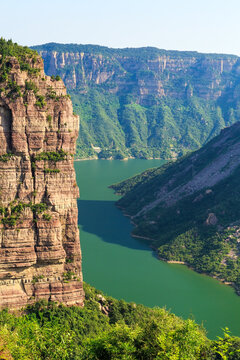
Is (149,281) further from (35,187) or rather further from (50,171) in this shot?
(35,187)

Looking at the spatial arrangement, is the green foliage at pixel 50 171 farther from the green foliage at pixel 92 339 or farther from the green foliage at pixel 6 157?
the green foliage at pixel 92 339

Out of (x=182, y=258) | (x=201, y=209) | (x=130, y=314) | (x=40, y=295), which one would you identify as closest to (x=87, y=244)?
(x=182, y=258)

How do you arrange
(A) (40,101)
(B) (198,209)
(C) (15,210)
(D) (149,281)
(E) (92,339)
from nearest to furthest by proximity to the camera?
(E) (92,339), (C) (15,210), (A) (40,101), (D) (149,281), (B) (198,209)

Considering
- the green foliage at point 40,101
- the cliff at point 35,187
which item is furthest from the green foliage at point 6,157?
the green foliage at point 40,101

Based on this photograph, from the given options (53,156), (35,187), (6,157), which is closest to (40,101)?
(53,156)

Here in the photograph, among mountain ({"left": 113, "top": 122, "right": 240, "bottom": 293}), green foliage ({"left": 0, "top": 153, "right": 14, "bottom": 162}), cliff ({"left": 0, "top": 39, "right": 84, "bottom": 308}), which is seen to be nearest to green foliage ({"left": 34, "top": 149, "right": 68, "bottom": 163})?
cliff ({"left": 0, "top": 39, "right": 84, "bottom": 308})

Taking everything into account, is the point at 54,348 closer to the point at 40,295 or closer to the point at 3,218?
the point at 40,295
